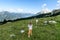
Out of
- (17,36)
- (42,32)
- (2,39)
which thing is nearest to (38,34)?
(42,32)

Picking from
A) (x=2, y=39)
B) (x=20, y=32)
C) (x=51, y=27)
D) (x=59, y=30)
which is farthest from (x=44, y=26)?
(x=2, y=39)

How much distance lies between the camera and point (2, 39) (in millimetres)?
49750

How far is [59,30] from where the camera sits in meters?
55.1

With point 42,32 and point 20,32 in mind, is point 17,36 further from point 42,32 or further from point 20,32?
point 42,32

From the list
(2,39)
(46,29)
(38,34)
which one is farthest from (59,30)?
(2,39)

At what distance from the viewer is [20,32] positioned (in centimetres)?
5300

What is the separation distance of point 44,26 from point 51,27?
2.22 m

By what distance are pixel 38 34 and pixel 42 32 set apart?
2.39 metres

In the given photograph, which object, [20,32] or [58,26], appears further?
[58,26]

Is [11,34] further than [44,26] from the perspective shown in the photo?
No

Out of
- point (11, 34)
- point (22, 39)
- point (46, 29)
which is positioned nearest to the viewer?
point (22, 39)

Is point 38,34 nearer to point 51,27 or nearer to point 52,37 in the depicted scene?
point 52,37

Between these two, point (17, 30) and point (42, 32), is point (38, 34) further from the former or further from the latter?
point (17, 30)

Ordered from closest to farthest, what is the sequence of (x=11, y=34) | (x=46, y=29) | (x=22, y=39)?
(x=22, y=39)
(x=11, y=34)
(x=46, y=29)
